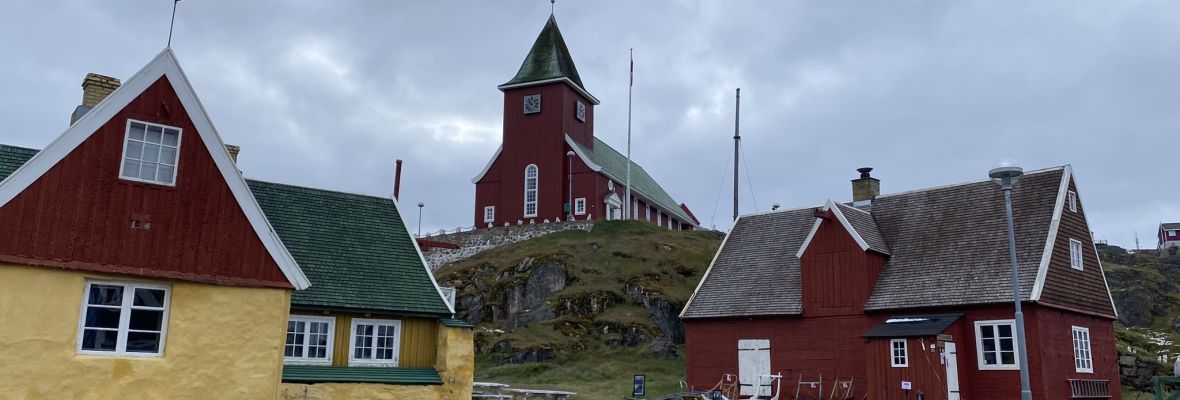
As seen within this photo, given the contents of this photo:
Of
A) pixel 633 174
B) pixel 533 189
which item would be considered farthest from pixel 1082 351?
pixel 633 174

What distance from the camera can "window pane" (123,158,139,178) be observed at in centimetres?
1591

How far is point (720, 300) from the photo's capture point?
99.6 ft

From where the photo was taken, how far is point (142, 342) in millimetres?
15727

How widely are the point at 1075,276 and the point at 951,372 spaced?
5.81 m

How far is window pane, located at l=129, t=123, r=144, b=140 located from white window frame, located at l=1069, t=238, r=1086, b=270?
2480cm

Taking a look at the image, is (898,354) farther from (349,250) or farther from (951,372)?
(349,250)

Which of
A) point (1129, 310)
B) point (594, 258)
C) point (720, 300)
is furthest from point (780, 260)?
point (1129, 310)

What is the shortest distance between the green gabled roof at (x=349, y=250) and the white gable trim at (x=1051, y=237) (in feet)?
50.9

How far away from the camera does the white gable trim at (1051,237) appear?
79.0ft

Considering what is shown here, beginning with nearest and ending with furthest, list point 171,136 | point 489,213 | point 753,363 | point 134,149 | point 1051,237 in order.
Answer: point 134,149 < point 171,136 < point 1051,237 < point 753,363 < point 489,213

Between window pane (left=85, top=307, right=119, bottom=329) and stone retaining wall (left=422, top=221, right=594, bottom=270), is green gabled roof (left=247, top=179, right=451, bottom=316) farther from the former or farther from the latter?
stone retaining wall (left=422, top=221, right=594, bottom=270)

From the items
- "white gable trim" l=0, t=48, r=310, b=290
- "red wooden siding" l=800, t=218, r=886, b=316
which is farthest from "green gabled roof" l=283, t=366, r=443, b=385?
"red wooden siding" l=800, t=218, r=886, b=316

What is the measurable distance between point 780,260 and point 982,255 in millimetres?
6581

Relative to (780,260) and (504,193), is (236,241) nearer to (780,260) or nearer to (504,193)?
(780,260)
